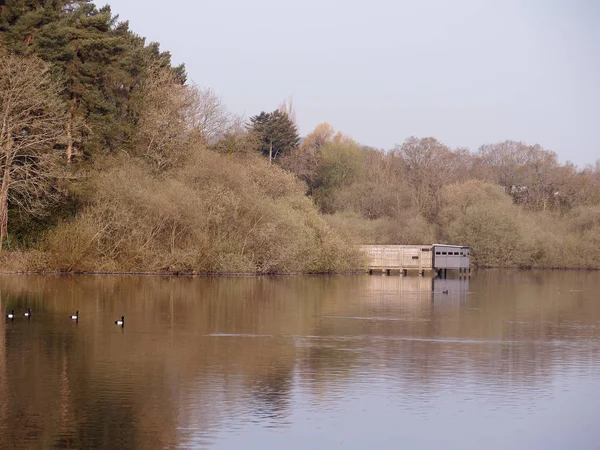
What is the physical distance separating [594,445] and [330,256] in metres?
44.8

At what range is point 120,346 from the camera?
2109cm

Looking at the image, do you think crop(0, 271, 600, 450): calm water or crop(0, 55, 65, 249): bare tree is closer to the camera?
crop(0, 271, 600, 450): calm water

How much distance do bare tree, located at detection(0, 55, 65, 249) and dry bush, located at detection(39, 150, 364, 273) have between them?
2.97 m

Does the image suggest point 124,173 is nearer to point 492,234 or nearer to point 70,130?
→ point 70,130

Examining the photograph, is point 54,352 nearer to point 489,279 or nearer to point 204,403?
point 204,403

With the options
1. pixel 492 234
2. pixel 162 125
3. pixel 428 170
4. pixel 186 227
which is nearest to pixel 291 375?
pixel 186 227

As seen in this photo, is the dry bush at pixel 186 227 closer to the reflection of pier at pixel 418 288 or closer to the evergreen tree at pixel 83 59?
the evergreen tree at pixel 83 59

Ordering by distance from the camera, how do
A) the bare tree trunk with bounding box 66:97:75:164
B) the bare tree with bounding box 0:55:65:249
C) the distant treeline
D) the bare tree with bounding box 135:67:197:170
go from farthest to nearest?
the bare tree with bounding box 135:67:197:170
the bare tree trunk with bounding box 66:97:75:164
the distant treeline
the bare tree with bounding box 0:55:65:249

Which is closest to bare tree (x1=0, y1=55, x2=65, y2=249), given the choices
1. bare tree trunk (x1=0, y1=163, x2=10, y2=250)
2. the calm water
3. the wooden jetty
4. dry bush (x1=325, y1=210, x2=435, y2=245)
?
bare tree trunk (x1=0, y1=163, x2=10, y2=250)

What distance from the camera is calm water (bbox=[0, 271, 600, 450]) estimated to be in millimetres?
13227

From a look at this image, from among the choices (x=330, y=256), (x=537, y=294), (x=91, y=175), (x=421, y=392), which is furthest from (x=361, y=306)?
(x=330, y=256)

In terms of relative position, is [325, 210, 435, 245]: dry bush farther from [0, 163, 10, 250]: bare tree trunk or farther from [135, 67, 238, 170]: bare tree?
[0, 163, 10, 250]: bare tree trunk

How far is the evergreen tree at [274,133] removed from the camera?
92444 mm

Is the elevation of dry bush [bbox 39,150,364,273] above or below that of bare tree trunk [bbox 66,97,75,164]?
below
